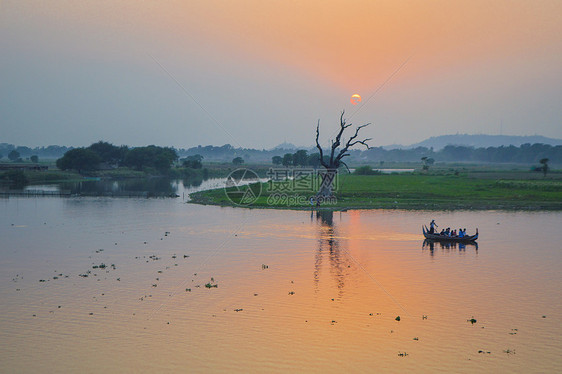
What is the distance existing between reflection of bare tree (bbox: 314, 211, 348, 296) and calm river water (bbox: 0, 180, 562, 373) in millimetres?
137

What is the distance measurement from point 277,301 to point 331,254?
13.5m

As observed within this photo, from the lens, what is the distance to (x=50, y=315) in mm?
24984

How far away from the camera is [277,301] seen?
27.6 m

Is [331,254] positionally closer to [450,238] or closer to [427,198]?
[450,238]

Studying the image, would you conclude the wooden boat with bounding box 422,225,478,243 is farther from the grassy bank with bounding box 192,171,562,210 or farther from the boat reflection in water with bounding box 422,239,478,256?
the grassy bank with bounding box 192,171,562,210

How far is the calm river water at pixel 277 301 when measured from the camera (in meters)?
20.6

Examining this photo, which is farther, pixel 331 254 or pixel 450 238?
pixel 450 238

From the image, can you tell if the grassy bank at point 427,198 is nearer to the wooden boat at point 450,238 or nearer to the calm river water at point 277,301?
the calm river water at point 277,301

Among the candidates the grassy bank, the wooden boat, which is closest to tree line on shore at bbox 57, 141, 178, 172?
the grassy bank

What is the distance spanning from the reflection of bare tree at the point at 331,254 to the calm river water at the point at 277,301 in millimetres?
137

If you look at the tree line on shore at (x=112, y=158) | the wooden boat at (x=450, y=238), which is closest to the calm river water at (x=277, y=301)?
the wooden boat at (x=450, y=238)

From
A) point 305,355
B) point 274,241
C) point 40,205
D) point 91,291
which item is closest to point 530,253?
point 274,241

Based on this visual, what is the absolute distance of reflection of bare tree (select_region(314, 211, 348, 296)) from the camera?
108 ft

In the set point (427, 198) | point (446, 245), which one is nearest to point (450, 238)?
point (446, 245)
